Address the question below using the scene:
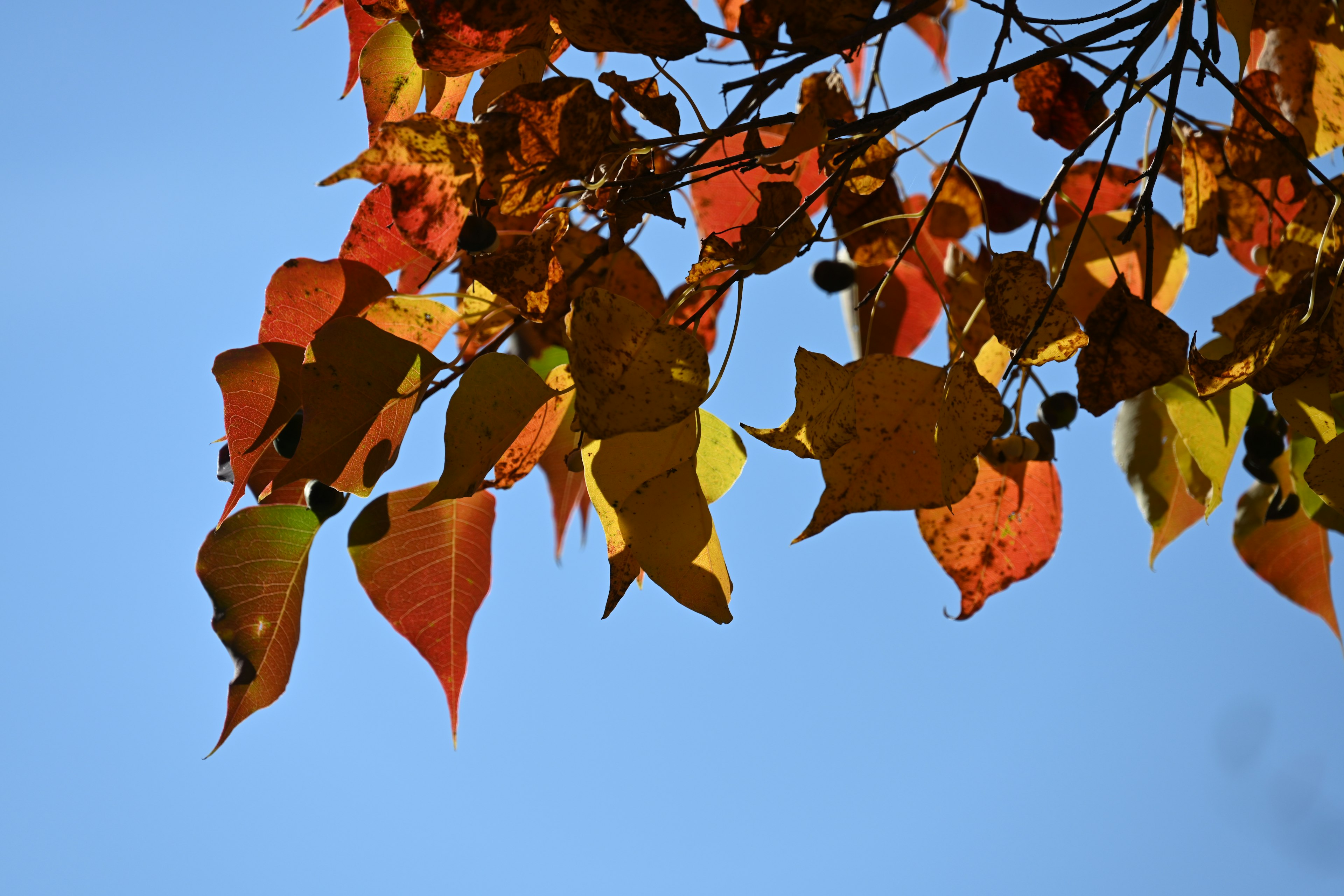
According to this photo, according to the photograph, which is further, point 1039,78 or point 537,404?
point 1039,78

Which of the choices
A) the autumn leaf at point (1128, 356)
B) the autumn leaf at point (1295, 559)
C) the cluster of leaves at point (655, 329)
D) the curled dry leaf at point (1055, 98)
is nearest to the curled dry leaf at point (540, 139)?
the cluster of leaves at point (655, 329)

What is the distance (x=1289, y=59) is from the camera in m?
0.56

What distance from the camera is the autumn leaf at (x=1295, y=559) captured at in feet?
2.37

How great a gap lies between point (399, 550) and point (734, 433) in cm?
19

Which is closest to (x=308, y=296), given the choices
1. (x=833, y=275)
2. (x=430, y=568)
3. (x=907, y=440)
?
(x=430, y=568)

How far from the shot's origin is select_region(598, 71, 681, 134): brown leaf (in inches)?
16.3

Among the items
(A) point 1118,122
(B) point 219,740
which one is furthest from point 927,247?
(B) point 219,740

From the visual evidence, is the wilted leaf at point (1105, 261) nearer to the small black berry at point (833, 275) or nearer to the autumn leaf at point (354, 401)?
the small black berry at point (833, 275)

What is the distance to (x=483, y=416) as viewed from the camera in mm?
401

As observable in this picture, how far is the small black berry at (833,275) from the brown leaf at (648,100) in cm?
46

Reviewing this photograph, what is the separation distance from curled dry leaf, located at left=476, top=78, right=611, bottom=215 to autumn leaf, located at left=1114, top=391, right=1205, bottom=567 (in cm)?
43

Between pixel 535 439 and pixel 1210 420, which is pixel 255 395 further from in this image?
pixel 1210 420

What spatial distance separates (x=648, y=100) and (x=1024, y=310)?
0.18 metres

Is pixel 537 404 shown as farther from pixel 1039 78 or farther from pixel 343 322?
pixel 1039 78
